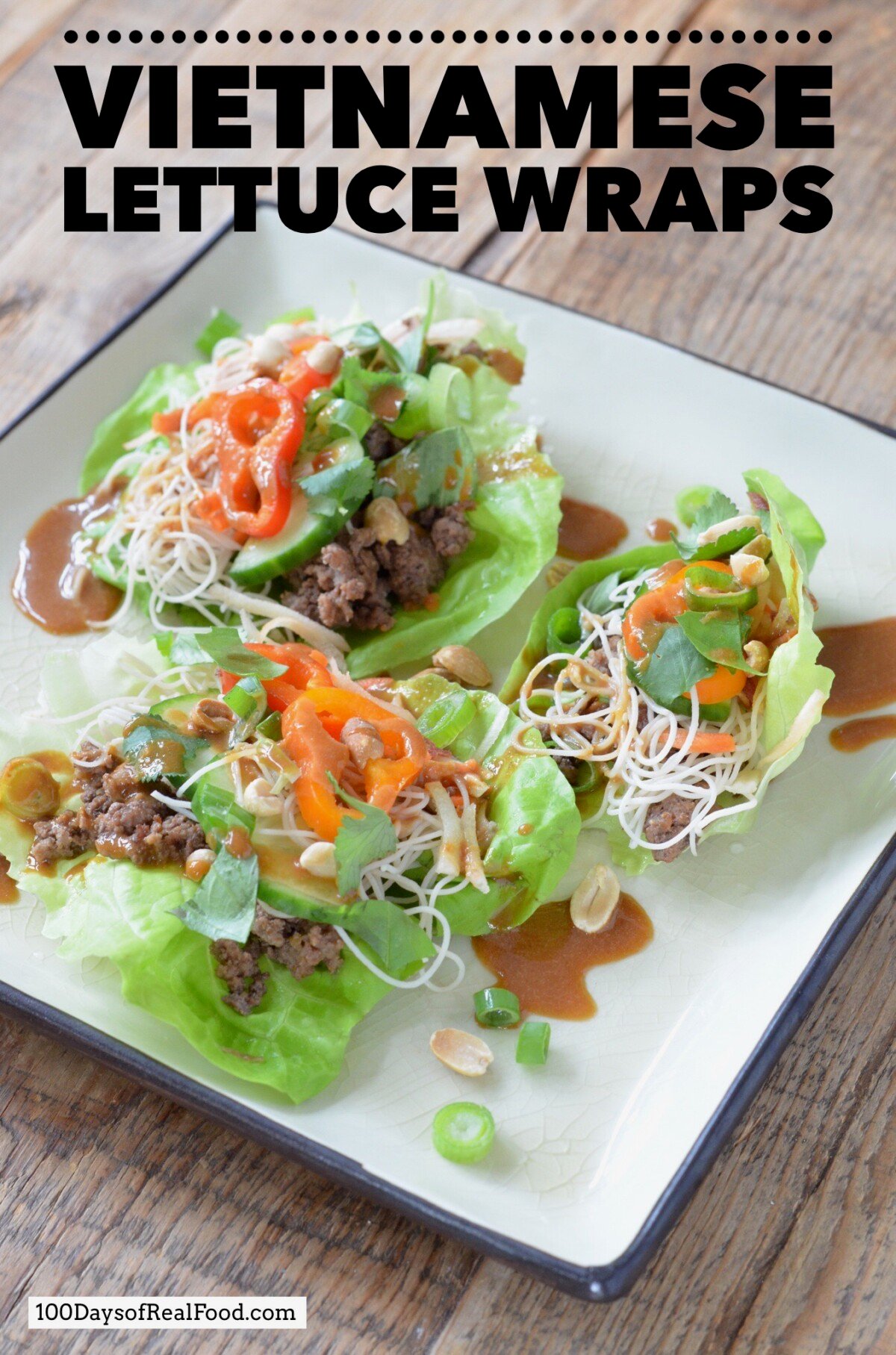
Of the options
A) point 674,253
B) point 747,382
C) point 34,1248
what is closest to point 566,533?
point 747,382

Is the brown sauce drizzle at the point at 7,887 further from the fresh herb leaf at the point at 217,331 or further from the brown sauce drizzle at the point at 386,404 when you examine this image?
the fresh herb leaf at the point at 217,331

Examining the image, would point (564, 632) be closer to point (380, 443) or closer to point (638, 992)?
point (380, 443)

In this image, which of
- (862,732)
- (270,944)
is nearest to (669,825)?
(862,732)

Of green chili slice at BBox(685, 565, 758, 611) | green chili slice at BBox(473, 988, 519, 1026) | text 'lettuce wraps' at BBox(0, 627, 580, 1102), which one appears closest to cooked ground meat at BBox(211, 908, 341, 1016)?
text 'lettuce wraps' at BBox(0, 627, 580, 1102)

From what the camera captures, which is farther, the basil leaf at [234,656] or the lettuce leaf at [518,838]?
the basil leaf at [234,656]

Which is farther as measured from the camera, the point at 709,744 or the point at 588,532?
the point at 588,532

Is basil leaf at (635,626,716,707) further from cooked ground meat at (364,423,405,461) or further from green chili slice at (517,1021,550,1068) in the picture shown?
cooked ground meat at (364,423,405,461)

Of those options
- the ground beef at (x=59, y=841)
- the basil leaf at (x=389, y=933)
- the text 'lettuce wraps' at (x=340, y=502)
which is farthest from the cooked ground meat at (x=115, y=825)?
the text 'lettuce wraps' at (x=340, y=502)
